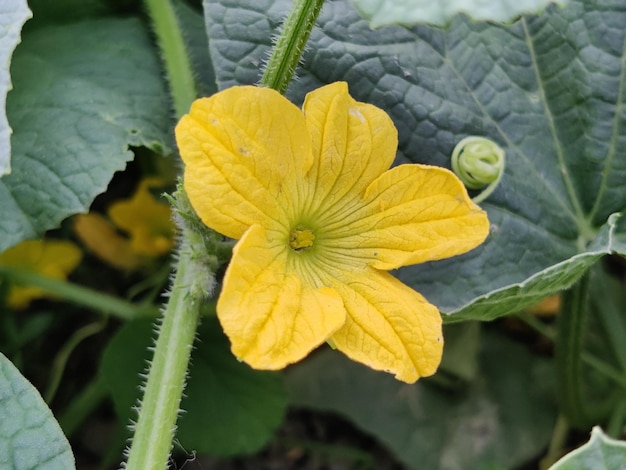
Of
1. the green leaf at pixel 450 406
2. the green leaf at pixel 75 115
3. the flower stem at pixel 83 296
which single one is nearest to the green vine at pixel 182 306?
the green leaf at pixel 75 115

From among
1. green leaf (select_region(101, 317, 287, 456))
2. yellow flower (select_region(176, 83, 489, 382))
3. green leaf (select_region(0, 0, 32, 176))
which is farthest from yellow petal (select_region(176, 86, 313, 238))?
green leaf (select_region(101, 317, 287, 456))

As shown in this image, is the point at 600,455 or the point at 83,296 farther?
the point at 83,296

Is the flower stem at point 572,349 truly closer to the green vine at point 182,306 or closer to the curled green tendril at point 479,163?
the curled green tendril at point 479,163

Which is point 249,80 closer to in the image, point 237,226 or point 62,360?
point 237,226

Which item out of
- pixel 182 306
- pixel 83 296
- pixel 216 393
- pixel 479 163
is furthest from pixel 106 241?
pixel 479 163

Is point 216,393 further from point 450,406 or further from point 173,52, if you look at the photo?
point 173,52

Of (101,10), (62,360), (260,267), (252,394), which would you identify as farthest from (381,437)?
(101,10)
